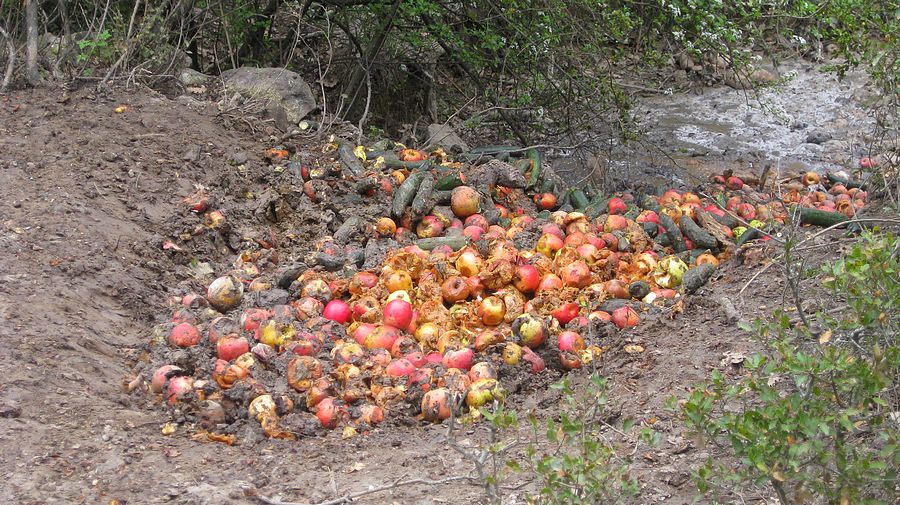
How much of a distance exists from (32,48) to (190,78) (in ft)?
3.92

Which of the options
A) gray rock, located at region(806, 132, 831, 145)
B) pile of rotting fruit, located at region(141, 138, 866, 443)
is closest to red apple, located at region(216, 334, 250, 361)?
pile of rotting fruit, located at region(141, 138, 866, 443)

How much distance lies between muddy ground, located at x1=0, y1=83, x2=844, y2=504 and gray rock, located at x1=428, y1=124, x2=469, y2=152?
140 centimetres

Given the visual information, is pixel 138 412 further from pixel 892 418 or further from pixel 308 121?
pixel 308 121

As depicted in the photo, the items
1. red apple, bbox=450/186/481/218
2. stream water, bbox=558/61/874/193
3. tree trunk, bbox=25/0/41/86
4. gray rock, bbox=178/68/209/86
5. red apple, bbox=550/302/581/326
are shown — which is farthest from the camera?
stream water, bbox=558/61/874/193

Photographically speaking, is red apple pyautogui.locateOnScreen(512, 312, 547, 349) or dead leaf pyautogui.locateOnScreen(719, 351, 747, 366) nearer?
dead leaf pyautogui.locateOnScreen(719, 351, 747, 366)

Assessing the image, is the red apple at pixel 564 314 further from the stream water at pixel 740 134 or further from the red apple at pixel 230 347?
the stream water at pixel 740 134

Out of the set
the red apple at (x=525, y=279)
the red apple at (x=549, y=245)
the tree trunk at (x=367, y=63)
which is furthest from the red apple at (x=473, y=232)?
the tree trunk at (x=367, y=63)

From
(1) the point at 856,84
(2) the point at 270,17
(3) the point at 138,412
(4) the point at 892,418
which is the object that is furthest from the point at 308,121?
(1) the point at 856,84

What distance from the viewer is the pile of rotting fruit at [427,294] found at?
12.3 feet

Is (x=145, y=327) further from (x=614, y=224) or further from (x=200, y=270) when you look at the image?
(x=614, y=224)

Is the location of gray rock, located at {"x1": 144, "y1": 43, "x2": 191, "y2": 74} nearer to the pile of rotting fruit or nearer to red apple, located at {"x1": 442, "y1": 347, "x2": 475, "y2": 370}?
the pile of rotting fruit

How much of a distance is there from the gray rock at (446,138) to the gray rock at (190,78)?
196 cm

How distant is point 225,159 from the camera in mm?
6090

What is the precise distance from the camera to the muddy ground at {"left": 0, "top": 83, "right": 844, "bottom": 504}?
306 cm
